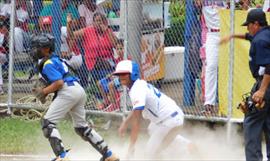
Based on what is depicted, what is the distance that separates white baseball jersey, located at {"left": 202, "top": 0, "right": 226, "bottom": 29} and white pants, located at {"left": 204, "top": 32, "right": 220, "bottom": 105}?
13 centimetres

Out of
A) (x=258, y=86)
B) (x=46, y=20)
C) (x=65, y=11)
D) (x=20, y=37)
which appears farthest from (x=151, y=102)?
(x=20, y=37)

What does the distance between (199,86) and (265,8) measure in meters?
1.61

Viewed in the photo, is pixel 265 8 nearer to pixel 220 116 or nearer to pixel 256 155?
pixel 220 116

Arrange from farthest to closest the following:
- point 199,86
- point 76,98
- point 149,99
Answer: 1. point 199,86
2. point 76,98
3. point 149,99

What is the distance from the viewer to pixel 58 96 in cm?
992

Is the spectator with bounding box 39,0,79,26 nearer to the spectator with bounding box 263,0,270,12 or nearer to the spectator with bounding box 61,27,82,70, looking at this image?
the spectator with bounding box 61,27,82,70

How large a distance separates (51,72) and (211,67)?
9.37 ft

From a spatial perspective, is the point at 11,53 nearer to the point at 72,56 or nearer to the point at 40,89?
the point at 72,56

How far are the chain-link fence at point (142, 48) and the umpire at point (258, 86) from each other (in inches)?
101

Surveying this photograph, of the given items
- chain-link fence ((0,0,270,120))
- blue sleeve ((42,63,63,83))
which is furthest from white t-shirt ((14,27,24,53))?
blue sleeve ((42,63,63,83))

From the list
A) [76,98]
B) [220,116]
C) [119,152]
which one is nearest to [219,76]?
[220,116]

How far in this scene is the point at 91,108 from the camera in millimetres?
12711

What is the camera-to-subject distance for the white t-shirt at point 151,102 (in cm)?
906

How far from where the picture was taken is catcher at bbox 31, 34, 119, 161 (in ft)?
31.8
